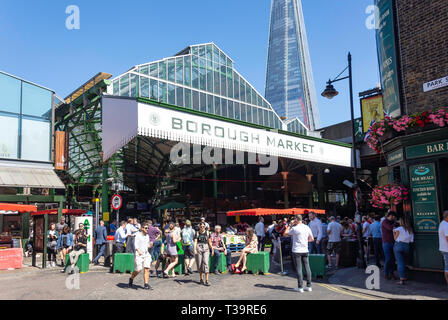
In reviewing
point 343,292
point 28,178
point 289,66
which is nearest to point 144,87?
point 28,178

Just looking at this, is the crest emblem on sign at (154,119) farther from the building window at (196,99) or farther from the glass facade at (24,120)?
the building window at (196,99)

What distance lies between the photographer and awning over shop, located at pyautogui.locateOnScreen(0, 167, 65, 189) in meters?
20.0

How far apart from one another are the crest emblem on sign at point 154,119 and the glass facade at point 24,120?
11.7 metres

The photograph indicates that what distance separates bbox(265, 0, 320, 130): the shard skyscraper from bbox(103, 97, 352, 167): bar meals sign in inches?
6444

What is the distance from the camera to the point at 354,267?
12750 millimetres

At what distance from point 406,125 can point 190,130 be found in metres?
8.71

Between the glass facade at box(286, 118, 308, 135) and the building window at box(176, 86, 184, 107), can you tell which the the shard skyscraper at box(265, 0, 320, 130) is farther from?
the building window at box(176, 86, 184, 107)

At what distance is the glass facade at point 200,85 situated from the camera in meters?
29.6

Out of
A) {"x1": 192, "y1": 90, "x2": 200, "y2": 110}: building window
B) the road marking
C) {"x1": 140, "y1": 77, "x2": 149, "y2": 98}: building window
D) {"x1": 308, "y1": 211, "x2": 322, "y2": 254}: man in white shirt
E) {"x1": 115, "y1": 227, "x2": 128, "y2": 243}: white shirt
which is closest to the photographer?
the road marking

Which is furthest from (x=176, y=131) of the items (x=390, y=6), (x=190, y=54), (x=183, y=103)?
(x=190, y=54)

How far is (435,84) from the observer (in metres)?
10.5

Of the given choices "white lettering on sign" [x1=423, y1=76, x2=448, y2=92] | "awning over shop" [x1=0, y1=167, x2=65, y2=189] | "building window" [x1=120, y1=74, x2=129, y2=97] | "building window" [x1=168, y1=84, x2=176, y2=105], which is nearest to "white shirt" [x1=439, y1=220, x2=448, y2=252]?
"white lettering on sign" [x1=423, y1=76, x2=448, y2=92]

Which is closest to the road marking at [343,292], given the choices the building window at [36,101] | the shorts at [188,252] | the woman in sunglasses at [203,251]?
the woman in sunglasses at [203,251]
